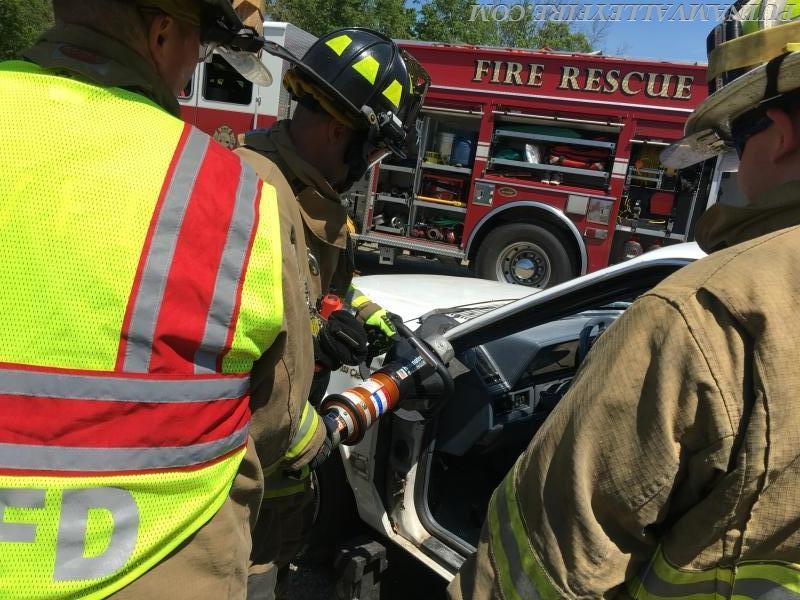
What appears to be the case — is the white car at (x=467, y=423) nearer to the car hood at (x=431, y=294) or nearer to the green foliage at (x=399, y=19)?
the car hood at (x=431, y=294)

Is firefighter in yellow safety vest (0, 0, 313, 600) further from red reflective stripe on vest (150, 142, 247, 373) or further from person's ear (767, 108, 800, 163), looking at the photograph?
person's ear (767, 108, 800, 163)

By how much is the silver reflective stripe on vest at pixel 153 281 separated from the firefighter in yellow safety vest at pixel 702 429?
2.01 ft

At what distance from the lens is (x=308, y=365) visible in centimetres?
120

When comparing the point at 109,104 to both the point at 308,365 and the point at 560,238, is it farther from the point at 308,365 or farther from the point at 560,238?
the point at 560,238

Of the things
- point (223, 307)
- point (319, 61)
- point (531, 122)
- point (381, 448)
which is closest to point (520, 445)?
point (381, 448)

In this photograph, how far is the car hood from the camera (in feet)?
9.25

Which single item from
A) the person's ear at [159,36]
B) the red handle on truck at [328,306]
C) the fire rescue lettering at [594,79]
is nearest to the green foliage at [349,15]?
the fire rescue lettering at [594,79]

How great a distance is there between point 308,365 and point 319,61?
48.6 inches

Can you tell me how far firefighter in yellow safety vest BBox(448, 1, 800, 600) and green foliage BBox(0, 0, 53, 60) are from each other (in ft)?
56.7

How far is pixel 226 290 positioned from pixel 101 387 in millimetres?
214

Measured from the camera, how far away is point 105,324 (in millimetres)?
825

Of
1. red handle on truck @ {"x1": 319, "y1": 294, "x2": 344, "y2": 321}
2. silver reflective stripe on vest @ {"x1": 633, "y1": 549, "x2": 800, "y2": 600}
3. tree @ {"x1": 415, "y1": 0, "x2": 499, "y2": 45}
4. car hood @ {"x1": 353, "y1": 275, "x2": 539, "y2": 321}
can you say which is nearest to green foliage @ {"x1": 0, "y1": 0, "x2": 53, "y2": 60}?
tree @ {"x1": 415, "y1": 0, "x2": 499, "y2": 45}

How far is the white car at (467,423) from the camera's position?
2078mm

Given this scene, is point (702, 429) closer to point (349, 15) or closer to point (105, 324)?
point (105, 324)
